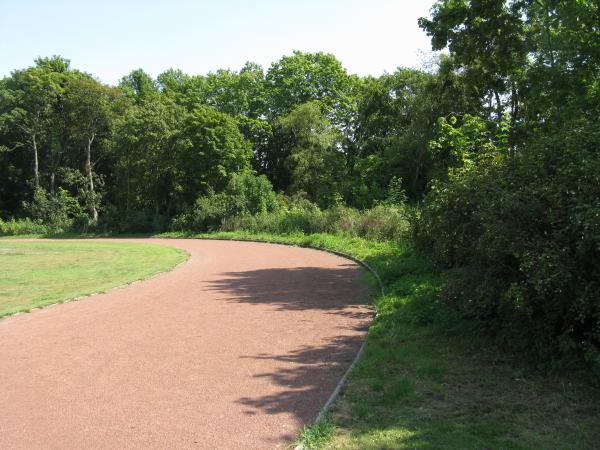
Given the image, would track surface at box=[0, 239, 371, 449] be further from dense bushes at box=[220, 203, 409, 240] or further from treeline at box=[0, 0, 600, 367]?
dense bushes at box=[220, 203, 409, 240]

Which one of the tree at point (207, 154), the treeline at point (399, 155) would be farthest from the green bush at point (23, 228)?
the tree at point (207, 154)

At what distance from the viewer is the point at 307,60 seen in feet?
185

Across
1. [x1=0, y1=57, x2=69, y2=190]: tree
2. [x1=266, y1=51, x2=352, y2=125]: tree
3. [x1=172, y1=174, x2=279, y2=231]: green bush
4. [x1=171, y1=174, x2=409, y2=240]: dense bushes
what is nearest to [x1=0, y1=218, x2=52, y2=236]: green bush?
[x1=0, y1=57, x2=69, y2=190]: tree

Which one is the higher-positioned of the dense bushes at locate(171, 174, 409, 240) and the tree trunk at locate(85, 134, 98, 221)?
the tree trunk at locate(85, 134, 98, 221)

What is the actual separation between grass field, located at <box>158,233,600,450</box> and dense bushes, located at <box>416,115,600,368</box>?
421 mm

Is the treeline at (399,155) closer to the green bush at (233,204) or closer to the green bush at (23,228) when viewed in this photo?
the green bush at (233,204)

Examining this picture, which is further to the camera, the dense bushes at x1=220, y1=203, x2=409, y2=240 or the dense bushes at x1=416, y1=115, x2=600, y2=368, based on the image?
the dense bushes at x1=220, y1=203, x2=409, y2=240

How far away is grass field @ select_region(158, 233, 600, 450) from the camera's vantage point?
13.8 ft

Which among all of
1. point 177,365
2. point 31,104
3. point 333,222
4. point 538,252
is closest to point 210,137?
point 333,222

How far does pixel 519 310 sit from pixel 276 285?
8865 millimetres

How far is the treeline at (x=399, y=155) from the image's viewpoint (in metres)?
5.60

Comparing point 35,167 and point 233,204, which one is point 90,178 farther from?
point 233,204

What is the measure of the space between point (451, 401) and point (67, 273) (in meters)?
15.5

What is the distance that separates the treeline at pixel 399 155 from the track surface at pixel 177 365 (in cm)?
249
